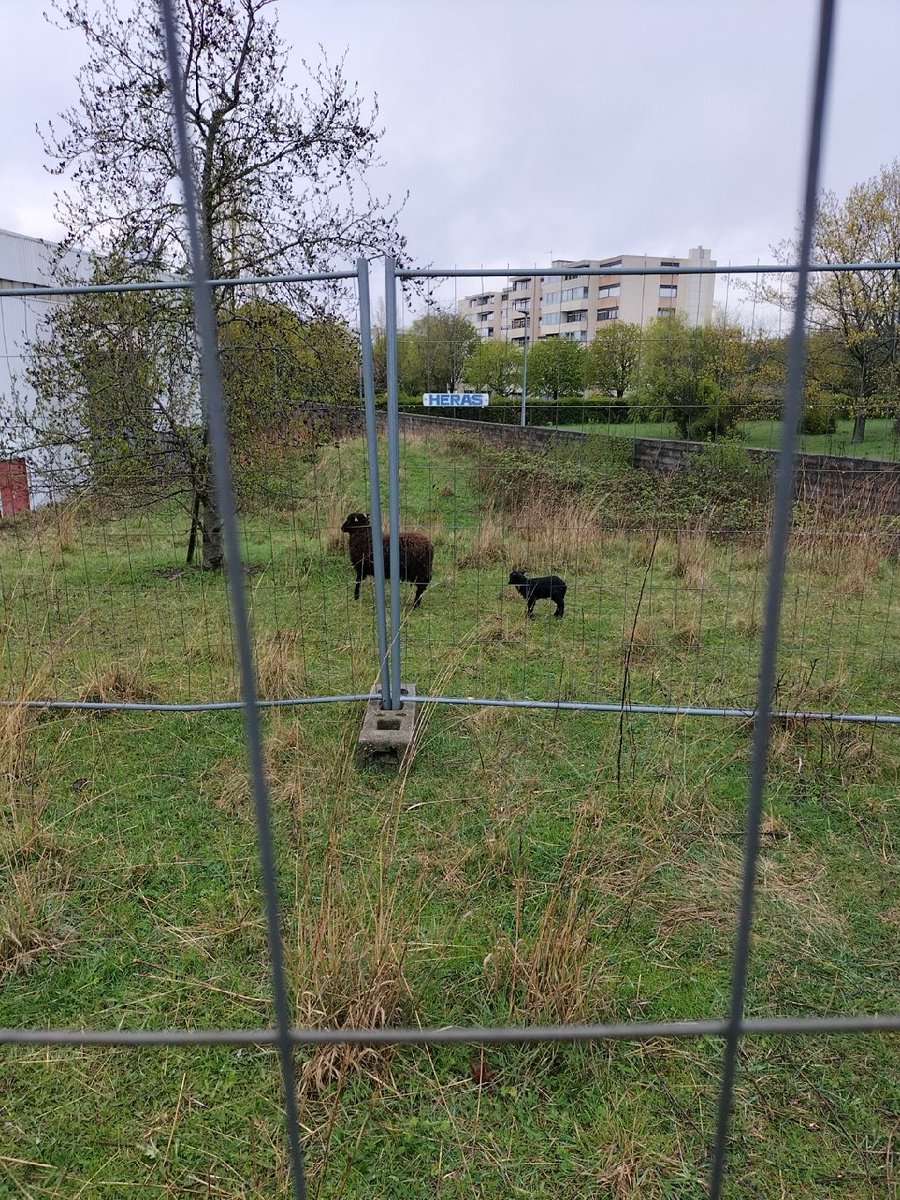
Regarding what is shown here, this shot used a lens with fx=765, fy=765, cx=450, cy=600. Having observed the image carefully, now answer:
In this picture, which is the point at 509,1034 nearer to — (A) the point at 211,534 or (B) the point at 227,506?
(B) the point at 227,506

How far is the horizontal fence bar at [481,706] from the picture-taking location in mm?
3512

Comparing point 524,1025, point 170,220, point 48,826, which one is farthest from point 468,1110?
point 170,220

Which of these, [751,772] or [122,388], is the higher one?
[122,388]

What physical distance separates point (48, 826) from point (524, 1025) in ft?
6.07

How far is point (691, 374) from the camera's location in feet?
14.2

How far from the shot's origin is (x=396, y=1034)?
70 centimetres

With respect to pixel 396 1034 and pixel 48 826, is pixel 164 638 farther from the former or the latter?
pixel 396 1034

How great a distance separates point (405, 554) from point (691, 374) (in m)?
2.24

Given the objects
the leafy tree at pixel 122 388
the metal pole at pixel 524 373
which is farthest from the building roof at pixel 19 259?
the metal pole at pixel 524 373

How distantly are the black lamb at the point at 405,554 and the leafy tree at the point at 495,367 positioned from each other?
1830mm

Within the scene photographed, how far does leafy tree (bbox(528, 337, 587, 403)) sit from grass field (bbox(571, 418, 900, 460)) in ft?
0.66

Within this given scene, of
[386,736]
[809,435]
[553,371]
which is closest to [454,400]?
[553,371]

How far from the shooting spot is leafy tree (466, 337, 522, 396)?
12.1 feet

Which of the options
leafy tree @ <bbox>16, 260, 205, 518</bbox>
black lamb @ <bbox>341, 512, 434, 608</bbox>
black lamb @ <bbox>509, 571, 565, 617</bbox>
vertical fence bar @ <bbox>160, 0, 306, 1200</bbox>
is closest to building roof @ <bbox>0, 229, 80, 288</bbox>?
leafy tree @ <bbox>16, 260, 205, 518</bbox>
